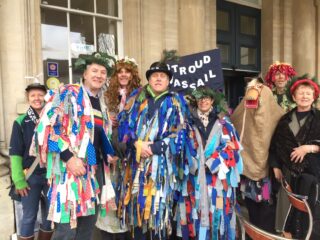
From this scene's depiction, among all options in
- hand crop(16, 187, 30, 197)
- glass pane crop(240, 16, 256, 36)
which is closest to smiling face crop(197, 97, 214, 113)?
hand crop(16, 187, 30, 197)

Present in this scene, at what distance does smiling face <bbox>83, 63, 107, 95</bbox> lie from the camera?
2.28 m

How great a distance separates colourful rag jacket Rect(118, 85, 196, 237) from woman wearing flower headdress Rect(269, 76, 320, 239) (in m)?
0.81

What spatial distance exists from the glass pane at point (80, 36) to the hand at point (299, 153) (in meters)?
3.12

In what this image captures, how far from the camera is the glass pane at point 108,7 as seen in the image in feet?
16.1

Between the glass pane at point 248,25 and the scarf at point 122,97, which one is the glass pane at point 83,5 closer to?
the scarf at point 122,97

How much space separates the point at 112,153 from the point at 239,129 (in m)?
1.29

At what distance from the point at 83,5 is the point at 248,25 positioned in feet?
13.6

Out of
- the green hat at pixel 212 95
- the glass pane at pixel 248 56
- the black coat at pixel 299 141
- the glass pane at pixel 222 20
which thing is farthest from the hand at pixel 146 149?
the glass pane at pixel 248 56

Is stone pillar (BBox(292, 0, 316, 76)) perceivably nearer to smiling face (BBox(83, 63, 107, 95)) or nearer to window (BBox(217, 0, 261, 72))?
window (BBox(217, 0, 261, 72))

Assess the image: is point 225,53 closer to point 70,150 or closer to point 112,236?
point 112,236

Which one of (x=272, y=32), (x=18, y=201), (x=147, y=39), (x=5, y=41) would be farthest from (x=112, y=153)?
(x=272, y=32)

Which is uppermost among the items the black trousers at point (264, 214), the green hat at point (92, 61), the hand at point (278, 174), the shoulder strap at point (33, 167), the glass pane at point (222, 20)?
the glass pane at point (222, 20)

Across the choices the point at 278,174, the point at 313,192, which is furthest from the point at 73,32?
the point at 313,192

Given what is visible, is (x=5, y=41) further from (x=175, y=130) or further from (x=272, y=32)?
(x=272, y=32)
